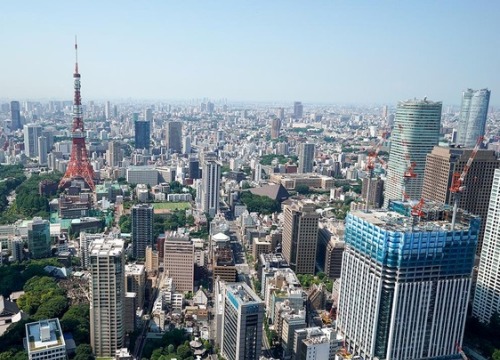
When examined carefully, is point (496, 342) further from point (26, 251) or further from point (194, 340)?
point (26, 251)

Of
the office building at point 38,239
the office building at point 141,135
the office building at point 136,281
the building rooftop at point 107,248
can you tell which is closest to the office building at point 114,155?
the office building at point 141,135

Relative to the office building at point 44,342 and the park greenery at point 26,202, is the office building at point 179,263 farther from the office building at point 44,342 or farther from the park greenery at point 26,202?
the park greenery at point 26,202

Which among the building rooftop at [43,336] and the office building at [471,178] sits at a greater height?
the office building at [471,178]

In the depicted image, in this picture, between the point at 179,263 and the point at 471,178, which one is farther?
the point at 471,178

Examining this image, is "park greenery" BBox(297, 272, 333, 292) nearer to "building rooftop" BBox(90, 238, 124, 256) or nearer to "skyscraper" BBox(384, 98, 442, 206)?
"skyscraper" BBox(384, 98, 442, 206)

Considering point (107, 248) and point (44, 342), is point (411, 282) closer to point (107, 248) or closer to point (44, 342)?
point (107, 248)

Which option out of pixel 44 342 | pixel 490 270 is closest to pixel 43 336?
pixel 44 342
